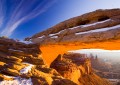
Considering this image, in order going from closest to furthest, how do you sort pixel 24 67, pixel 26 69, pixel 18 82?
1. pixel 18 82
2. pixel 26 69
3. pixel 24 67

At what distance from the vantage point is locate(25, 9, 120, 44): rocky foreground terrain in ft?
21.2

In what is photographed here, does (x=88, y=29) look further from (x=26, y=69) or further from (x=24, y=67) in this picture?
(x=24, y=67)

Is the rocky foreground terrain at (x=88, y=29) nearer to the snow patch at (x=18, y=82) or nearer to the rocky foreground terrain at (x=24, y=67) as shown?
the rocky foreground terrain at (x=24, y=67)

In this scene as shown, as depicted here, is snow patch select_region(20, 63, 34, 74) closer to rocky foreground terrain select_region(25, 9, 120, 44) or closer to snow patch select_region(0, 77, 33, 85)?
snow patch select_region(0, 77, 33, 85)

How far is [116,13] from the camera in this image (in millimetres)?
6711

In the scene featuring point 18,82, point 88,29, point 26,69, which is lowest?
point 18,82

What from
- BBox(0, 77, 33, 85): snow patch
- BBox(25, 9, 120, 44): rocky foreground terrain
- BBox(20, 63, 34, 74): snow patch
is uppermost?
BBox(25, 9, 120, 44): rocky foreground terrain

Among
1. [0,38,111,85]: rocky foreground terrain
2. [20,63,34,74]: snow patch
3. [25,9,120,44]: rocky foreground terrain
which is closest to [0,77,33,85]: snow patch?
[0,38,111,85]: rocky foreground terrain

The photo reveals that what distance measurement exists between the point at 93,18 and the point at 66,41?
5.21ft

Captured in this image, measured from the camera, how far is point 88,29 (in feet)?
24.3

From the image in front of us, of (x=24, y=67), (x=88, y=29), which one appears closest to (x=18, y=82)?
(x=24, y=67)

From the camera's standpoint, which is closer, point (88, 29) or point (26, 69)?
point (88, 29)

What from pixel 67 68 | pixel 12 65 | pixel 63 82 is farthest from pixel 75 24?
pixel 67 68

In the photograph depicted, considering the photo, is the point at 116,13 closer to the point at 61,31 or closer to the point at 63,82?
the point at 61,31
